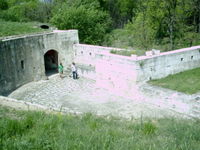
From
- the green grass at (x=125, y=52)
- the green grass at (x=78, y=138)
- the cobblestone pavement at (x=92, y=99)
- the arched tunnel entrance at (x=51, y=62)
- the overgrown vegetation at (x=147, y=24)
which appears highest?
the overgrown vegetation at (x=147, y=24)

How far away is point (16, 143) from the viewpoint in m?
4.30

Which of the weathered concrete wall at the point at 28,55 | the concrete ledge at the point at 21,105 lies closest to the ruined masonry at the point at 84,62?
the weathered concrete wall at the point at 28,55

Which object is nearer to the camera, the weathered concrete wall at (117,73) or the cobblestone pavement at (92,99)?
the cobblestone pavement at (92,99)

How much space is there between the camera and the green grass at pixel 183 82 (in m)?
10.9

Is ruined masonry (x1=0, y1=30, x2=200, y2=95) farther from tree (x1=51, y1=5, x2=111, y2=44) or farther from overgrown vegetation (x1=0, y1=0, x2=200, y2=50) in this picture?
overgrown vegetation (x1=0, y1=0, x2=200, y2=50)

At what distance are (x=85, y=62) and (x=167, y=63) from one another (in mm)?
7084

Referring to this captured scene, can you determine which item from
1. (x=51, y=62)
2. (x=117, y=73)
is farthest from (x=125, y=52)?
(x=51, y=62)

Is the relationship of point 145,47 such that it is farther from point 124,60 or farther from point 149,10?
point 124,60

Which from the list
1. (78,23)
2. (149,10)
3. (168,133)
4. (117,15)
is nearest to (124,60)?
(168,133)

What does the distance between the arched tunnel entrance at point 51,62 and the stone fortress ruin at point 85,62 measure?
148 mm

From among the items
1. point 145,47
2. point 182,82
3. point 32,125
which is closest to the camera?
point 32,125

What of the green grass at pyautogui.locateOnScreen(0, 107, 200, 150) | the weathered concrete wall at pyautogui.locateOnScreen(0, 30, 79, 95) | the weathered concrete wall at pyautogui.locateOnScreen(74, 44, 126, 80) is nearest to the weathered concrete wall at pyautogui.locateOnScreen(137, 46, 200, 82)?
the weathered concrete wall at pyautogui.locateOnScreen(74, 44, 126, 80)

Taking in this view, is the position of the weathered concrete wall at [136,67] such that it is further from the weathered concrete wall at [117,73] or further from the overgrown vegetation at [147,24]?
the overgrown vegetation at [147,24]

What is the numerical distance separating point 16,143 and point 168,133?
3.53 m
